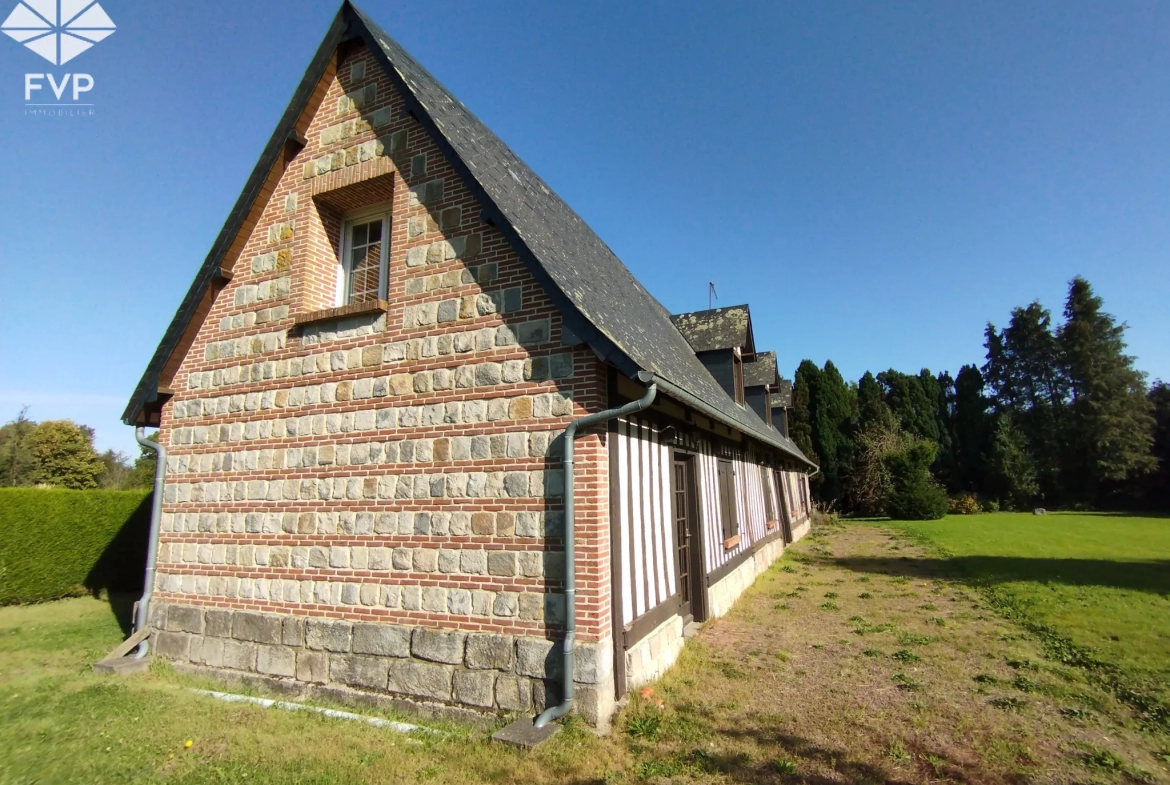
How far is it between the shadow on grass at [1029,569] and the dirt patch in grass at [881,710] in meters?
3.85

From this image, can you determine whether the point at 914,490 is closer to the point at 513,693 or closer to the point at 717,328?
the point at 717,328

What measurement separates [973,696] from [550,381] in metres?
4.98

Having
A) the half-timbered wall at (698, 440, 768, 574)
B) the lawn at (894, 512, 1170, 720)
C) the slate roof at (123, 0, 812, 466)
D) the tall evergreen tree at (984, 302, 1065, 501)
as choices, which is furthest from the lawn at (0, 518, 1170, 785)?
the tall evergreen tree at (984, 302, 1065, 501)

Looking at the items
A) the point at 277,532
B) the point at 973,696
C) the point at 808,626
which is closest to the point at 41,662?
the point at 277,532

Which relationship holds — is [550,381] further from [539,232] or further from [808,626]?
[808,626]

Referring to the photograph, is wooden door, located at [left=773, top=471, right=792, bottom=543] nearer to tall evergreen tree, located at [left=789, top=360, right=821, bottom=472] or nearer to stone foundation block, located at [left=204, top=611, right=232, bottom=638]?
stone foundation block, located at [left=204, top=611, right=232, bottom=638]

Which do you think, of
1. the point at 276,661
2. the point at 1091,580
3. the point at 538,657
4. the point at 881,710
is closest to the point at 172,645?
the point at 276,661

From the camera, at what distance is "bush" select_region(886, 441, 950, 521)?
27.0 meters

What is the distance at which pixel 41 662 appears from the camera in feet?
24.0

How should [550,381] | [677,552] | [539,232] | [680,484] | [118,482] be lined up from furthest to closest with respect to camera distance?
[118,482]
[680,484]
[677,552]
[539,232]
[550,381]

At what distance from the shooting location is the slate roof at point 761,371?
1766cm

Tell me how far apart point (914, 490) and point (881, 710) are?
1006 inches

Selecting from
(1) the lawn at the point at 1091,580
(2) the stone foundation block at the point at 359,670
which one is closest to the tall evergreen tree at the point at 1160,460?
(1) the lawn at the point at 1091,580

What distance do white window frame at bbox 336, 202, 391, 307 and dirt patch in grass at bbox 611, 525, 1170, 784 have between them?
5.38m
